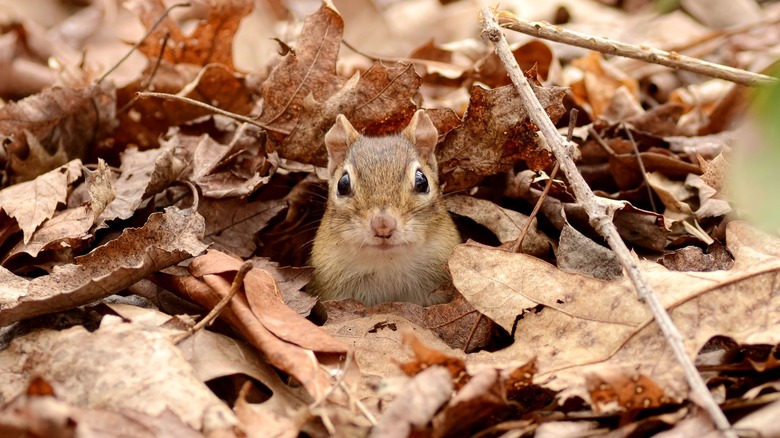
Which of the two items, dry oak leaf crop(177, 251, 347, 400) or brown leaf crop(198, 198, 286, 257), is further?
brown leaf crop(198, 198, 286, 257)

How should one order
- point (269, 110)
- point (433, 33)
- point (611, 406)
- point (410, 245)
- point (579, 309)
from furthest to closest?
point (433, 33), point (269, 110), point (410, 245), point (579, 309), point (611, 406)

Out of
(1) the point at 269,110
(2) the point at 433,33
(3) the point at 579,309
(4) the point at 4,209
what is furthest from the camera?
(2) the point at 433,33

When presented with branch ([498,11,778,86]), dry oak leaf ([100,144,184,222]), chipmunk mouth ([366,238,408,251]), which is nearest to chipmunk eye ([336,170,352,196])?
chipmunk mouth ([366,238,408,251])

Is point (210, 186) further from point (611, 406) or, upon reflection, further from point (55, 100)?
point (611, 406)

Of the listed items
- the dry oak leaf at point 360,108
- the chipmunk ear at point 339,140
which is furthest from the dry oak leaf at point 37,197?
the chipmunk ear at point 339,140

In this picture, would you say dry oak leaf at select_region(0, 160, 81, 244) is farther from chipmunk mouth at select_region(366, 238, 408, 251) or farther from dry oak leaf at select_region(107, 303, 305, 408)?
chipmunk mouth at select_region(366, 238, 408, 251)

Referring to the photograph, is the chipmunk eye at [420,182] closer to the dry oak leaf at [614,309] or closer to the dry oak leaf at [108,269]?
the dry oak leaf at [614,309]

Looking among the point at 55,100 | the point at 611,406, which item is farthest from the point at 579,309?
the point at 55,100
